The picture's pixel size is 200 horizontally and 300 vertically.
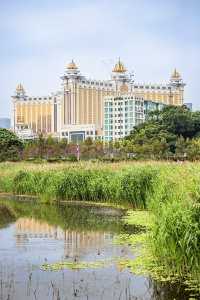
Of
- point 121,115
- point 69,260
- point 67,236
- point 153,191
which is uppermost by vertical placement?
point 121,115

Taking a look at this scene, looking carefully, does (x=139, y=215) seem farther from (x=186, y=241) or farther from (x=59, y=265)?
(x=186, y=241)

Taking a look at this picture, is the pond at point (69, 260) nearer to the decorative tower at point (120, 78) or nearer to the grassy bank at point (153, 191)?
→ the grassy bank at point (153, 191)

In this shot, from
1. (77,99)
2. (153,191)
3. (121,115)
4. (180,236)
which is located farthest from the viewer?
(77,99)

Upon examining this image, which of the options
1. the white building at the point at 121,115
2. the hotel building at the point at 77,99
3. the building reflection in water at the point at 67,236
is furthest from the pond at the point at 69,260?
the hotel building at the point at 77,99

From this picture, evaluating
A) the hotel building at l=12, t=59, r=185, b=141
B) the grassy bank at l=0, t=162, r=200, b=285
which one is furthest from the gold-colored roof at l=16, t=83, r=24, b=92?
the grassy bank at l=0, t=162, r=200, b=285

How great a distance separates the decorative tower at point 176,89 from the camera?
142m

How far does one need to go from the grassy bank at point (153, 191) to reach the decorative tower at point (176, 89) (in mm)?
118616

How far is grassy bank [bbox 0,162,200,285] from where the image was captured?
26.6 feet

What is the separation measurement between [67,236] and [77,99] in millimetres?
122335

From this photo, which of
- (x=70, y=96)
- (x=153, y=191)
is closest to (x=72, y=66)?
(x=70, y=96)

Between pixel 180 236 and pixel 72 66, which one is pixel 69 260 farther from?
pixel 72 66

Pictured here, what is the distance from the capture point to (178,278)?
8094 mm

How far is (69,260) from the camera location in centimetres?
962

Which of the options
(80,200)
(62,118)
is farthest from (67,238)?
(62,118)
